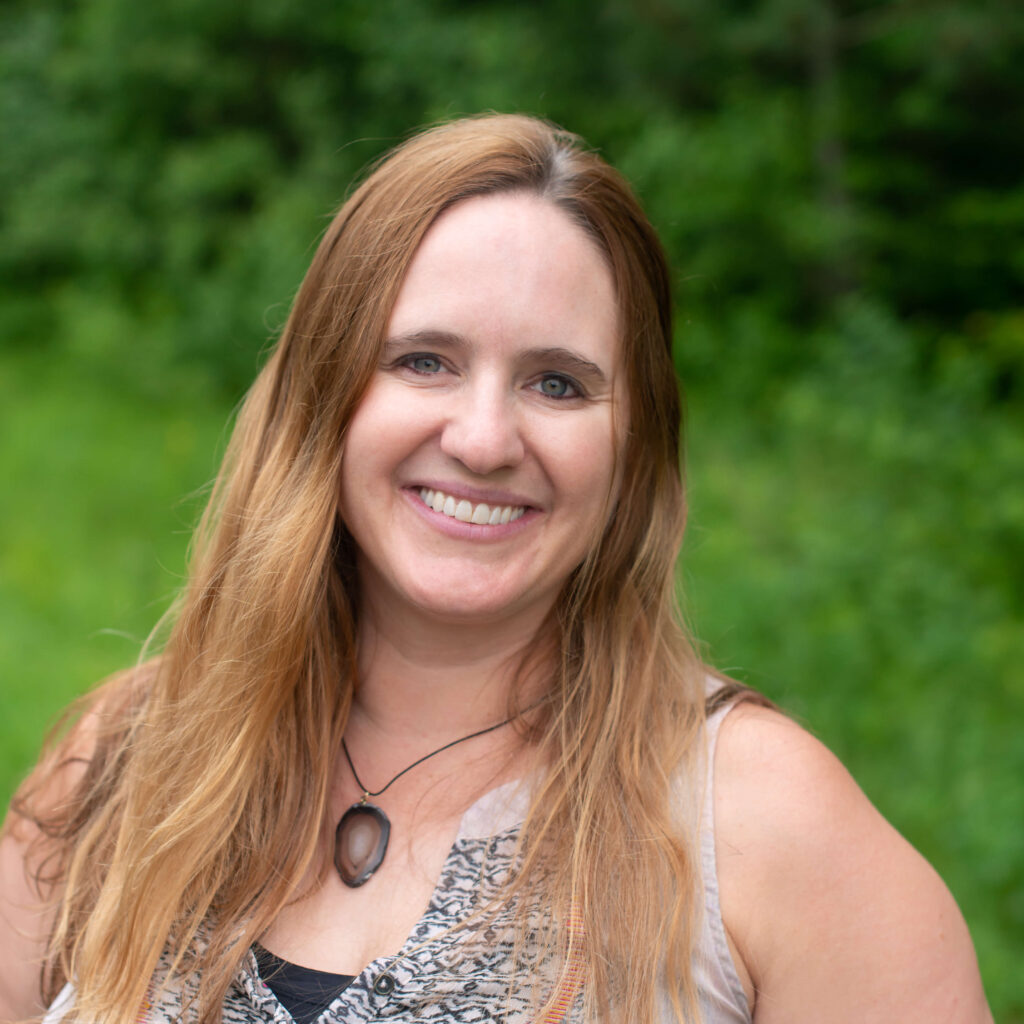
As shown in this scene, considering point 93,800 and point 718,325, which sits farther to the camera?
point 718,325

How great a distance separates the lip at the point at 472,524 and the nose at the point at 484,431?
39 mm

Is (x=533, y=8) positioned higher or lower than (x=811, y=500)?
higher

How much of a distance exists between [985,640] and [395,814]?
3.24m

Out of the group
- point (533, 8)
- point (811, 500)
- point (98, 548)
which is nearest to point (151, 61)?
point (533, 8)

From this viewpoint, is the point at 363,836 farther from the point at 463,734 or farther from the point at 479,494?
the point at 479,494

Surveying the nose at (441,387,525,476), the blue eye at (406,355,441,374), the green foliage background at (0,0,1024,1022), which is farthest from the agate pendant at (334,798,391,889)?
the green foliage background at (0,0,1024,1022)

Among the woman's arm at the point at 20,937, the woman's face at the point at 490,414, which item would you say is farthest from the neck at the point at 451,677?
the woman's arm at the point at 20,937

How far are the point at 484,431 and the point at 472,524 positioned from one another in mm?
146

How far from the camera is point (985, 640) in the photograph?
4250 millimetres

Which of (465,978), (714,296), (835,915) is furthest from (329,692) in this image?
(714,296)

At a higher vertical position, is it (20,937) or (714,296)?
(714,296)

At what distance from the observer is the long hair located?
1.55m

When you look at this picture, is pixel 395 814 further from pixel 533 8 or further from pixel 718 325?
pixel 533 8

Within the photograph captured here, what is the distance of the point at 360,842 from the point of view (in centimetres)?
167
